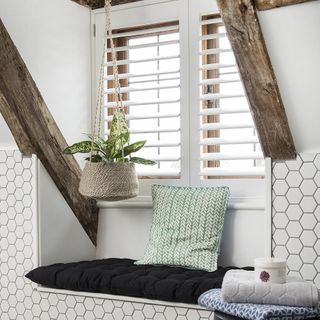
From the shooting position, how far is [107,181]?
3236mm

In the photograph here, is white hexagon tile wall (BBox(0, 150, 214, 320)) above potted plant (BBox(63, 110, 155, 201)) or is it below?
below

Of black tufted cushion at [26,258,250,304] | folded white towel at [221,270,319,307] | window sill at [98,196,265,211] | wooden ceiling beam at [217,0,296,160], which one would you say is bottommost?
black tufted cushion at [26,258,250,304]

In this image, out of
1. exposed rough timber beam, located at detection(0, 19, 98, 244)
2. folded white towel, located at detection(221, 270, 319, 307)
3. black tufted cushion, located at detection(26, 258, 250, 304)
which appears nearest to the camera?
folded white towel, located at detection(221, 270, 319, 307)

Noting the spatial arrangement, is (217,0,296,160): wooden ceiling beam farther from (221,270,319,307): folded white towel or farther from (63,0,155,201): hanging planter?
(221,270,319,307): folded white towel

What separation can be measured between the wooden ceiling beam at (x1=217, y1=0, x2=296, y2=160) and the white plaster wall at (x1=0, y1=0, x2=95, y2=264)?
3.74 feet

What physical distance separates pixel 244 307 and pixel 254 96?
0.94 m

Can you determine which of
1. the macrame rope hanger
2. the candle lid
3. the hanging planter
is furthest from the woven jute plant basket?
the candle lid

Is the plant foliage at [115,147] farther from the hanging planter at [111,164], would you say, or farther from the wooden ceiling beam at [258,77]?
the wooden ceiling beam at [258,77]

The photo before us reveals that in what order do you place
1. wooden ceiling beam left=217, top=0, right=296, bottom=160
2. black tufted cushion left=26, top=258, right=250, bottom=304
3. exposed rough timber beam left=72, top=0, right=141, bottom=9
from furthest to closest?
exposed rough timber beam left=72, top=0, right=141, bottom=9 < black tufted cushion left=26, top=258, right=250, bottom=304 < wooden ceiling beam left=217, top=0, right=296, bottom=160

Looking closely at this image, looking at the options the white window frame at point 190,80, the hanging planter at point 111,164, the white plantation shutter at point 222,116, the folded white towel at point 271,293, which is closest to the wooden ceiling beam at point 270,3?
the white plantation shutter at point 222,116

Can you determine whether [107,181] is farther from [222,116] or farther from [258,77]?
[258,77]

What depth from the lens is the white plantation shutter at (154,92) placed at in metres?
3.52

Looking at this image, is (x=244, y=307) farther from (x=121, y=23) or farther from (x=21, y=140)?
(x=121, y=23)

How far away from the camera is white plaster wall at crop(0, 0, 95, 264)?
11.1 ft
